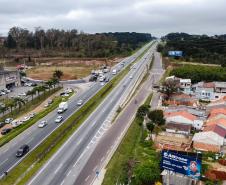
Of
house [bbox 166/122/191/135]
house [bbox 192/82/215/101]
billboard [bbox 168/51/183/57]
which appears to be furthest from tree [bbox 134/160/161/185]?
billboard [bbox 168/51/183/57]

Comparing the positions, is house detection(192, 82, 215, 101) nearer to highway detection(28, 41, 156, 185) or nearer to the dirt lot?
highway detection(28, 41, 156, 185)

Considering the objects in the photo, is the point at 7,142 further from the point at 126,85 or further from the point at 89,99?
the point at 126,85

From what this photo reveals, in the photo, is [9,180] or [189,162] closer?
[189,162]

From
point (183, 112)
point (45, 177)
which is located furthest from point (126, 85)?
point (45, 177)

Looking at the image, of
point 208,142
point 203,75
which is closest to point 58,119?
point 208,142

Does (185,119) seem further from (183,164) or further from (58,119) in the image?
(183,164)

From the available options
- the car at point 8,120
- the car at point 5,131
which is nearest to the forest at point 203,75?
the car at point 8,120
